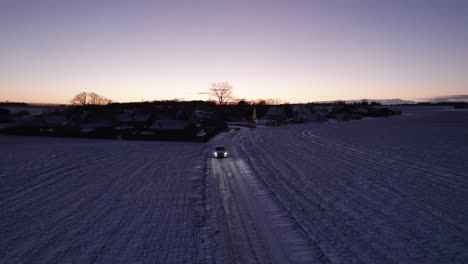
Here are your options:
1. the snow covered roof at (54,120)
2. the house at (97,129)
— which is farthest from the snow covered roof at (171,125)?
the snow covered roof at (54,120)

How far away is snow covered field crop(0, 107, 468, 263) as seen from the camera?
8688 millimetres

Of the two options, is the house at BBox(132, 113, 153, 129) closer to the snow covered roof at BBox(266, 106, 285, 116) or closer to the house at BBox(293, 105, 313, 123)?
the snow covered roof at BBox(266, 106, 285, 116)

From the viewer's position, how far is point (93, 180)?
696 inches

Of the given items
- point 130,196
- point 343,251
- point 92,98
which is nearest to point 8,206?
point 130,196

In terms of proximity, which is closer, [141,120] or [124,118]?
[141,120]

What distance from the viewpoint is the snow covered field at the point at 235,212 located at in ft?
28.5

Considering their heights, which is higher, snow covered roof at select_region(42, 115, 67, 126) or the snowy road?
snow covered roof at select_region(42, 115, 67, 126)

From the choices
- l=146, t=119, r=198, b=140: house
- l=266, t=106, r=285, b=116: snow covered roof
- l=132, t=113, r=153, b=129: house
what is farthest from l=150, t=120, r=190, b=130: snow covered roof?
l=266, t=106, r=285, b=116: snow covered roof

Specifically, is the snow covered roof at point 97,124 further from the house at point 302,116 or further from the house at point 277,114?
the house at point 302,116

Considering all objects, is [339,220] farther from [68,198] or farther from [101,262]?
[68,198]

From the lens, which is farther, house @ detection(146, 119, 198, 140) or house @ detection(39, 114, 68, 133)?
house @ detection(39, 114, 68, 133)

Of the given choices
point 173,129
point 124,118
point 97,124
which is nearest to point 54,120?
point 97,124

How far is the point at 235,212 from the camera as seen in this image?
39.4 feet

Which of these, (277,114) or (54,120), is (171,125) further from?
(277,114)
